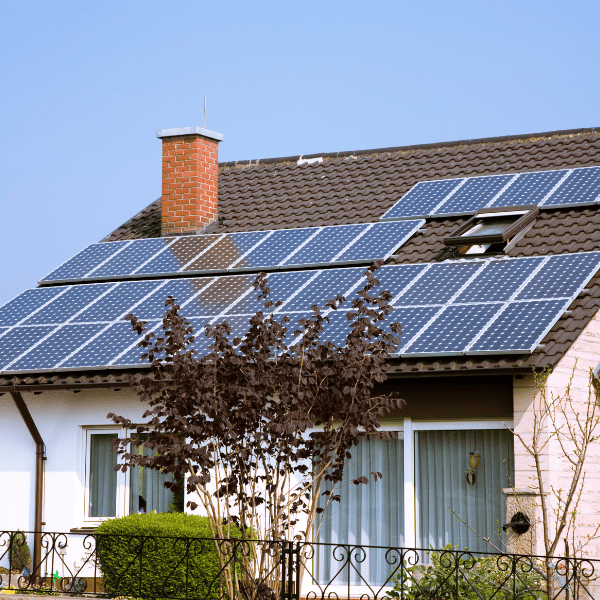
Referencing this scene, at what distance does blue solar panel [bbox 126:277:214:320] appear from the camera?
1562 centimetres

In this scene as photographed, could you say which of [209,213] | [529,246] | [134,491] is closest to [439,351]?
[529,246]

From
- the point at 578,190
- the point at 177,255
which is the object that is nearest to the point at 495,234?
the point at 578,190

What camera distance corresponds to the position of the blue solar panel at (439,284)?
14.1 meters

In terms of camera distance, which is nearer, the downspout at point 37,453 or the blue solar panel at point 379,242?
the downspout at point 37,453

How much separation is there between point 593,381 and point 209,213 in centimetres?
882

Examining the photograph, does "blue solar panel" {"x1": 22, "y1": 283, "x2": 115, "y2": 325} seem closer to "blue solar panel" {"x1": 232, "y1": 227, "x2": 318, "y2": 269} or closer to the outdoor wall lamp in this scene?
"blue solar panel" {"x1": 232, "y1": 227, "x2": 318, "y2": 269}

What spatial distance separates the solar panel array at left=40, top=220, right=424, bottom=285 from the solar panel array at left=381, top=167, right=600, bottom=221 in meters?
0.68

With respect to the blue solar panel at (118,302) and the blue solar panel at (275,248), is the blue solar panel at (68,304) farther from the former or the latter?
the blue solar panel at (275,248)

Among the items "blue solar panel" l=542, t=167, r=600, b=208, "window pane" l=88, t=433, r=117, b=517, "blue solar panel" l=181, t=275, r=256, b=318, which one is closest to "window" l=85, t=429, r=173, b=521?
"window pane" l=88, t=433, r=117, b=517

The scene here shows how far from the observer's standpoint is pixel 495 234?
49.9 feet

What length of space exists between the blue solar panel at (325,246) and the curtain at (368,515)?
3.32 m

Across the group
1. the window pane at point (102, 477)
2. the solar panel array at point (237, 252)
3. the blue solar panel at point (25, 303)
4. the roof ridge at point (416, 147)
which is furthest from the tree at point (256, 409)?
the roof ridge at point (416, 147)

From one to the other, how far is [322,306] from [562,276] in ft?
10.5

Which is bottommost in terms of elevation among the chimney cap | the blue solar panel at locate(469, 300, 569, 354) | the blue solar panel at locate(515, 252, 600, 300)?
the blue solar panel at locate(469, 300, 569, 354)
